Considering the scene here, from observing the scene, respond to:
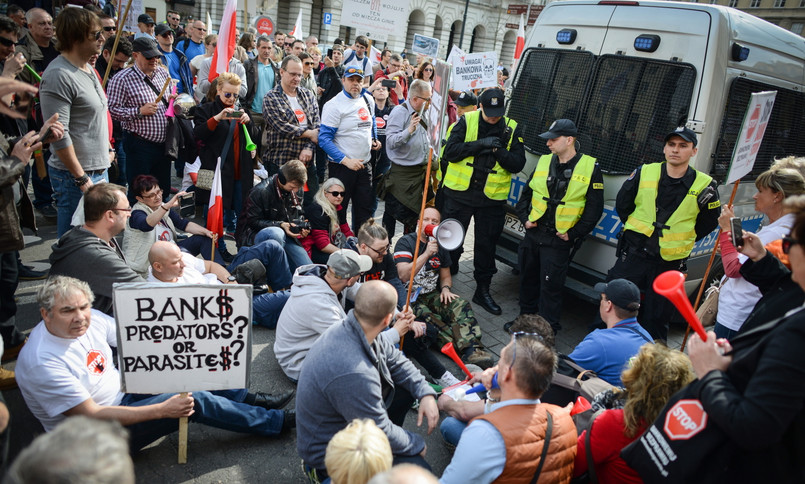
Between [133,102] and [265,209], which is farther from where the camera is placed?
[133,102]

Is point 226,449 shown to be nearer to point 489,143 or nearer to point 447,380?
point 447,380

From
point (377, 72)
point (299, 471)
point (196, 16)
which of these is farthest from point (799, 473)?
point (196, 16)

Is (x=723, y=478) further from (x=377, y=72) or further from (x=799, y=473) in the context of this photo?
(x=377, y=72)

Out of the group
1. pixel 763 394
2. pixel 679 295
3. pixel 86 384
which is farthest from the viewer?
pixel 86 384

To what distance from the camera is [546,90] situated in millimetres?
5371

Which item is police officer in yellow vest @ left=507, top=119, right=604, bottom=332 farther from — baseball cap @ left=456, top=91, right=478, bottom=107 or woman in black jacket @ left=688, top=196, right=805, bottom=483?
woman in black jacket @ left=688, top=196, right=805, bottom=483

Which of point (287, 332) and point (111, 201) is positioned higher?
point (111, 201)

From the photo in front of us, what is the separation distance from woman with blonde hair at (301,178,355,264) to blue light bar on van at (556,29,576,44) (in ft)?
8.67

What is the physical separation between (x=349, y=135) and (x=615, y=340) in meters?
3.84

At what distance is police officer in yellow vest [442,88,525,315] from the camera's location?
5137mm

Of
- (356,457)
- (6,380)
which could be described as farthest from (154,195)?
(356,457)

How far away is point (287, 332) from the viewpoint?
3766mm

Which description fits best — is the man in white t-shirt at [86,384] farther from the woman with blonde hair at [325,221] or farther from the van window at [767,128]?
the van window at [767,128]

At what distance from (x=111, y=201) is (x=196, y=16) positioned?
118ft
